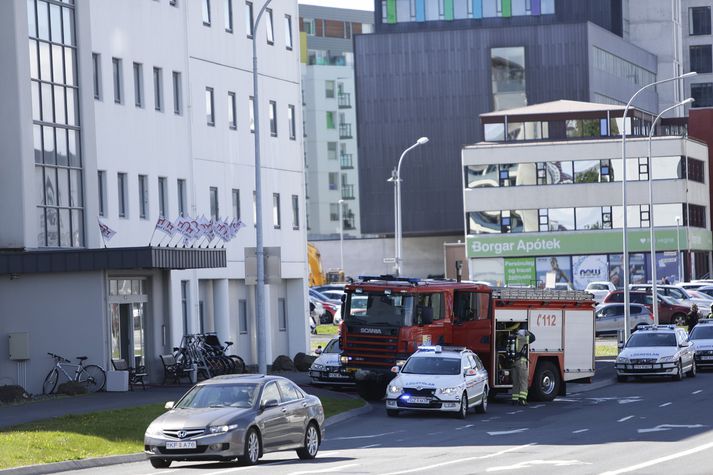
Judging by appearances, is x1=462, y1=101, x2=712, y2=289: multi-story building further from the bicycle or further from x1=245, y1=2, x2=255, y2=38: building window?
the bicycle

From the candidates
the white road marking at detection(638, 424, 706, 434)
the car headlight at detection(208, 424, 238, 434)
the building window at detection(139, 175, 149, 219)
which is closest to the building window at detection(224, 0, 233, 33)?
the building window at detection(139, 175, 149, 219)

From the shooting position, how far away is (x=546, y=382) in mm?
41531

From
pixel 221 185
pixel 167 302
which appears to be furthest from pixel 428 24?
pixel 167 302

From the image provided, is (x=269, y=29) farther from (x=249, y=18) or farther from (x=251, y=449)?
(x=251, y=449)

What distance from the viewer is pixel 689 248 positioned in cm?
9900

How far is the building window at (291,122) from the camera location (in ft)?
189

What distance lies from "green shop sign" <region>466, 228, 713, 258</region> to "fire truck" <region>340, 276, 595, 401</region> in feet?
186

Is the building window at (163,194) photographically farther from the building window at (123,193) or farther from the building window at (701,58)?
the building window at (701,58)

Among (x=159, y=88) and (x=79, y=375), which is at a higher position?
(x=159, y=88)

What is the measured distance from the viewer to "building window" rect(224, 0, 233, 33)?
52.9 meters

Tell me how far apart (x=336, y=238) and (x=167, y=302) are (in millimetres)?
86071

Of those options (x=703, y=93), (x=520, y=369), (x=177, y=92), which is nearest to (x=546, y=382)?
(x=520, y=369)

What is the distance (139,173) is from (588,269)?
5646cm

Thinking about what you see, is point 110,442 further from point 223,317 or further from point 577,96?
point 577,96
